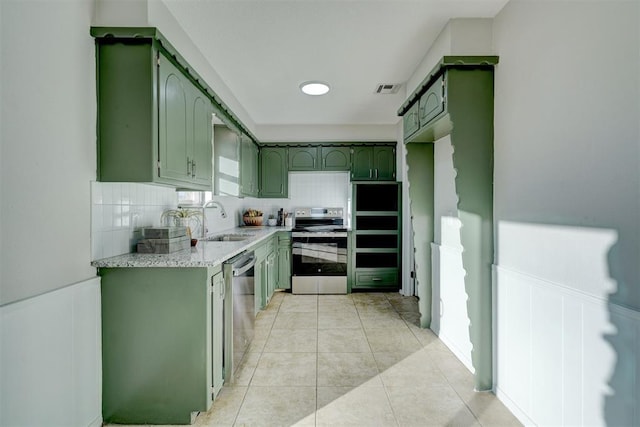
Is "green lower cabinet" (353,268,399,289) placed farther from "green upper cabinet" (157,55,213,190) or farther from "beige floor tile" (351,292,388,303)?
"green upper cabinet" (157,55,213,190)

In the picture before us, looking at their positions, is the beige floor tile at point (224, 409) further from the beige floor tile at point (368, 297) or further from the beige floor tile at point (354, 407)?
the beige floor tile at point (368, 297)

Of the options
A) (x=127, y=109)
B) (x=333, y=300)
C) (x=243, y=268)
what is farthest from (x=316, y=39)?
(x=333, y=300)

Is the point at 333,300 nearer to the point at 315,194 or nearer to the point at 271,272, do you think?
the point at 271,272

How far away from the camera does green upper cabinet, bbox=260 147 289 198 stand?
4914mm

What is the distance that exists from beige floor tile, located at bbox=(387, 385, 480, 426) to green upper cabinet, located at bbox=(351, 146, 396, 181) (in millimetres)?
3228

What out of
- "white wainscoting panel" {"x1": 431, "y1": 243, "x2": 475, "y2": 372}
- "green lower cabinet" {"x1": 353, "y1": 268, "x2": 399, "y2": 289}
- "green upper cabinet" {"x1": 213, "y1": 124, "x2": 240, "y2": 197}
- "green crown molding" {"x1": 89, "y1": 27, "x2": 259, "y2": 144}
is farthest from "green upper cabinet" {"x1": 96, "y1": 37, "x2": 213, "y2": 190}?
"green lower cabinet" {"x1": 353, "y1": 268, "x2": 399, "y2": 289}

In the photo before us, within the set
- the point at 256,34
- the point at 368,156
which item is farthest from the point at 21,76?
the point at 368,156

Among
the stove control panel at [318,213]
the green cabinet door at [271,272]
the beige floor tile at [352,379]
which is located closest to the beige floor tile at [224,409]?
the beige floor tile at [352,379]

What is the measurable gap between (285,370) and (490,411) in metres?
1.39

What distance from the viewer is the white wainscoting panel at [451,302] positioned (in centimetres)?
248

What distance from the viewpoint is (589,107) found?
4.42 ft

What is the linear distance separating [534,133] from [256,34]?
1954 millimetres

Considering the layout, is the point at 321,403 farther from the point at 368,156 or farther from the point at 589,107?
the point at 368,156

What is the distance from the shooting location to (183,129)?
217cm
